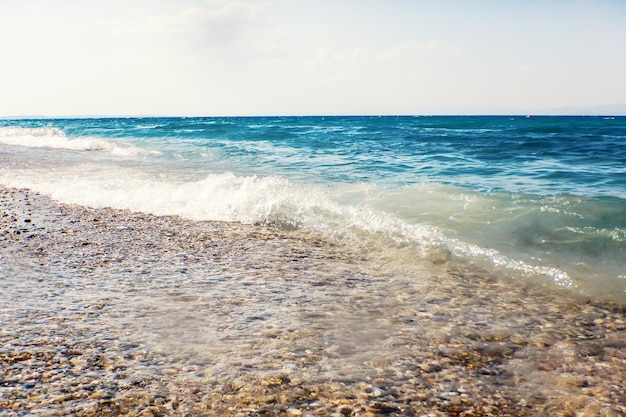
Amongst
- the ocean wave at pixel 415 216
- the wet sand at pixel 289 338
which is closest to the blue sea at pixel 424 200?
the ocean wave at pixel 415 216

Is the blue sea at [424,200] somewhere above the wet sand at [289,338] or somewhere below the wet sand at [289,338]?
above

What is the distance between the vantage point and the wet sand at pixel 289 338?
2.73 meters

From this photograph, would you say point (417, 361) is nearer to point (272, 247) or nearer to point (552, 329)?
point (552, 329)

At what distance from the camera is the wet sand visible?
2.73m

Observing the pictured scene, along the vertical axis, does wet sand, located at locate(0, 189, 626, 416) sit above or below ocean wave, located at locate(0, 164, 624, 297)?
below

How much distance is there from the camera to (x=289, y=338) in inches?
140

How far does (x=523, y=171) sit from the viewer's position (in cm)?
1376

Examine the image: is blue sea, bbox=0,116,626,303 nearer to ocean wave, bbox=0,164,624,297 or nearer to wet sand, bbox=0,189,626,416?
ocean wave, bbox=0,164,624,297

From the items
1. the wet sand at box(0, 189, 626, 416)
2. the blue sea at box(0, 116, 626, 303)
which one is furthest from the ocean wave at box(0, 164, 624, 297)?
the wet sand at box(0, 189, 626, 416)

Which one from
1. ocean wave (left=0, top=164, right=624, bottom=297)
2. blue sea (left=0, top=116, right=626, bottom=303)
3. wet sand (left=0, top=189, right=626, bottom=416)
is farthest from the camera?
blue sea (left=0, top=116, right=626, bottom=303)

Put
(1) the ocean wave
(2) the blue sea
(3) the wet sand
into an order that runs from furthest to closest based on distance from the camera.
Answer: (2) the blue sea
(1) the ocean wave
(3) the wet sand

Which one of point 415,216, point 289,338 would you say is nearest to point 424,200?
point 415,216

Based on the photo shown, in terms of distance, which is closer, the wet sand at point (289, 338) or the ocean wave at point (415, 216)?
the wet sand at point (289, 338)

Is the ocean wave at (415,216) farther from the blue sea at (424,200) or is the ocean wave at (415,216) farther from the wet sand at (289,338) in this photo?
the wet sand at (289,338)
